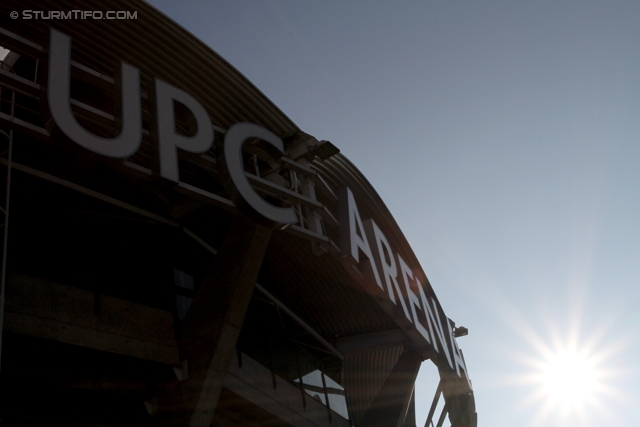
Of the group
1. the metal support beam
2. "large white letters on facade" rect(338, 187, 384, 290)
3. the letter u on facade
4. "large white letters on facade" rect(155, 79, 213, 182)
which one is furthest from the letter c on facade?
the metal support beam

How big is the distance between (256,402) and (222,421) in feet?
2.95

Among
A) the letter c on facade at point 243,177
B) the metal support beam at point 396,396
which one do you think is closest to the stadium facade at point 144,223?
the letter c on facade at point 243,177

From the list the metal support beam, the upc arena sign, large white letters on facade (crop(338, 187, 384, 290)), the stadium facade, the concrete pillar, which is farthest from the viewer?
the metal support beam

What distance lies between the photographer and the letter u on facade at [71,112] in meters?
8.41

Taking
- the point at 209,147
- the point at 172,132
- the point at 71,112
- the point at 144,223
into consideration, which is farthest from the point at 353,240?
the point at 71,112

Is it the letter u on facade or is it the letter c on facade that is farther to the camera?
the letter c on facade

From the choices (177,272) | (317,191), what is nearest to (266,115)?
(317,191)

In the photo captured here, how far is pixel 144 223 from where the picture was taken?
1473cm

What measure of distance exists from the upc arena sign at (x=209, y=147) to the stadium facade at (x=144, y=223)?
3 centimetres

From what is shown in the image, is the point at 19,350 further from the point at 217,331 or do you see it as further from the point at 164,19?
the point at 164,19

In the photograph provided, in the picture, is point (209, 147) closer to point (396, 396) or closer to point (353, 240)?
point (353, 240)

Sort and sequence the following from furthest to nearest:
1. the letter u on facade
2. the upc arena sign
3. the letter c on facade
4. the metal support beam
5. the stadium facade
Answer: the metal support beam, the letter c on facade, the stadium facade, the upc arena sign, the letter u on facade

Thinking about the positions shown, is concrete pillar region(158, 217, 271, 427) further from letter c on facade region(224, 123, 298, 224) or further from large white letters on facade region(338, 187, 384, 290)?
letter c on facade region(224, 123, 298, 224)

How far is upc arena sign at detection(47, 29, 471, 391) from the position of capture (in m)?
8.66
